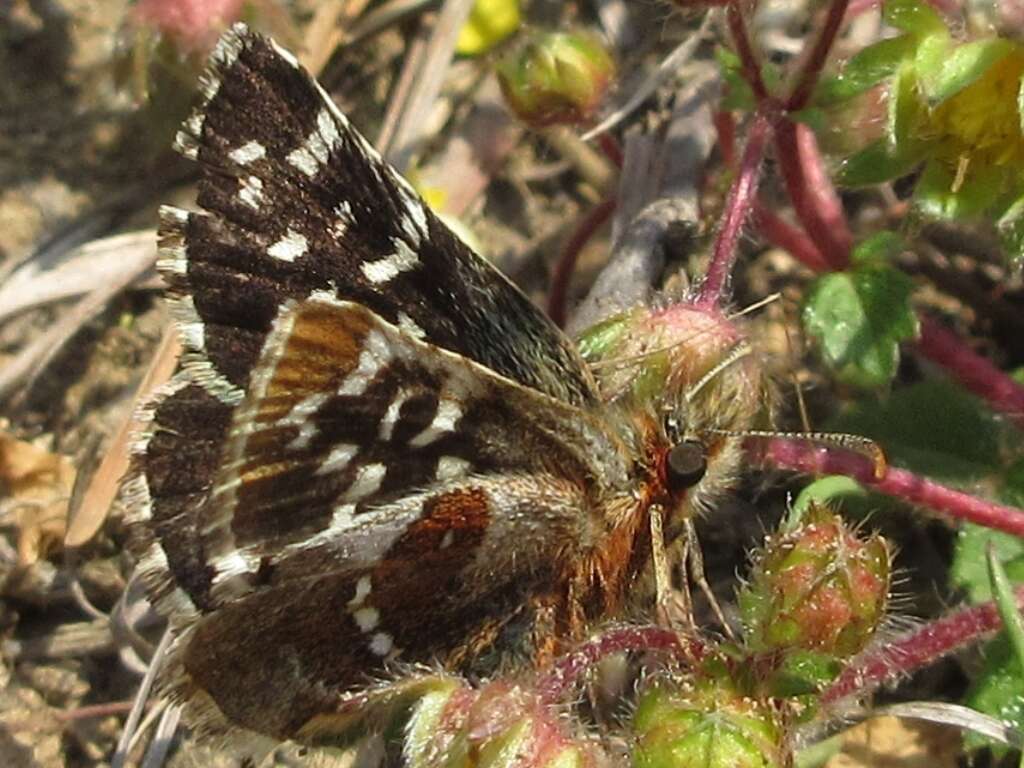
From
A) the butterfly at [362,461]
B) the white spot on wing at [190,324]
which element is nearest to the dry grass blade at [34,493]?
the butterfly at [362,461]

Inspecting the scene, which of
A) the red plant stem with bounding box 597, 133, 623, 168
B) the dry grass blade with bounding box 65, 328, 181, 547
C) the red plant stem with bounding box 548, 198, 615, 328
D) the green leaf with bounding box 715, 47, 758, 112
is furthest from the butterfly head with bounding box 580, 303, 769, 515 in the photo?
the dry grass blade with bounding box 65, 328, 181, 547

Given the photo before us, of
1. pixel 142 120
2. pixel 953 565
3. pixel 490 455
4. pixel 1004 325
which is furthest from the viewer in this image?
pixel 142 120

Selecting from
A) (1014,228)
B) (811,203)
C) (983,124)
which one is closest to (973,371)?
(811,203)

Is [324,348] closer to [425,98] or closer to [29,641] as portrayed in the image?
[29,641]

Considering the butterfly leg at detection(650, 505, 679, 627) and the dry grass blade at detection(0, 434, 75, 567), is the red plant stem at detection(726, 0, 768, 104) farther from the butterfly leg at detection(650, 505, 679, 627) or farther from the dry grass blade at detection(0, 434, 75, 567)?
the dry grass blade at detection(0, 434, 75, 567)

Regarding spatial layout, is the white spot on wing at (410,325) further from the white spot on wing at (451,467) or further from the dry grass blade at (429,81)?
the dry grass blade at (429,81)

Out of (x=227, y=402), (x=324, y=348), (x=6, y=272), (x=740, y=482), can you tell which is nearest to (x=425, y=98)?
(x=6, y=272)
